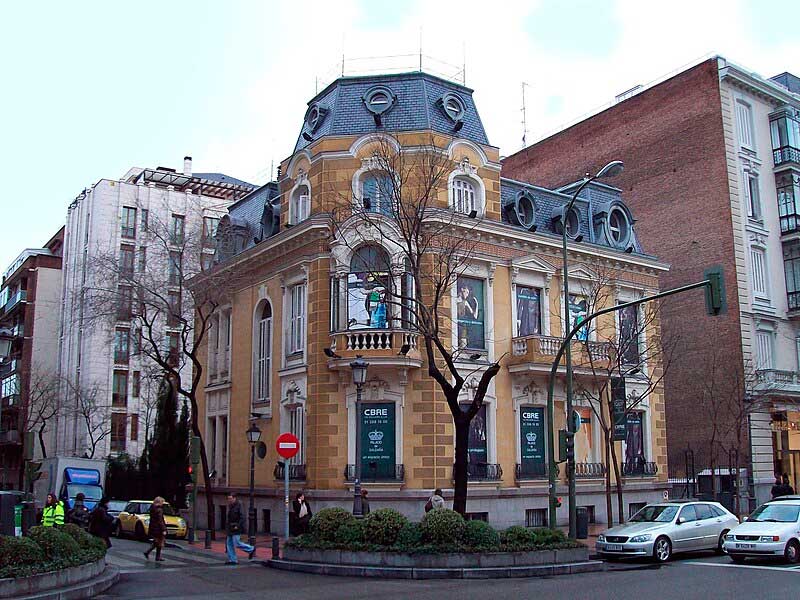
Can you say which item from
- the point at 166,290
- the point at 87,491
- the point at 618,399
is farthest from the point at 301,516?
the point at 87,491

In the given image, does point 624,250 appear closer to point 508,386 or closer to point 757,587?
point 508,386

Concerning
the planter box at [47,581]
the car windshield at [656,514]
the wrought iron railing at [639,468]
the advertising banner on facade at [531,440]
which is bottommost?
the planter box at [47,581]

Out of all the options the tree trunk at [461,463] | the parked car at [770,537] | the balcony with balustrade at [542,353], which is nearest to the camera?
the parked car at [770,537]

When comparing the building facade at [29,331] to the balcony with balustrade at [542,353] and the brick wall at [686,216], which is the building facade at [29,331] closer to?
the brick wall at [686,216]

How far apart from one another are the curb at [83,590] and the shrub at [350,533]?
4803 millimetres

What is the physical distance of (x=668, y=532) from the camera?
20391 mm

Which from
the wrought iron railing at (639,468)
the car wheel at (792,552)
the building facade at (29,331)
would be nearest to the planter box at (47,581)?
the car wheel at (792,552)

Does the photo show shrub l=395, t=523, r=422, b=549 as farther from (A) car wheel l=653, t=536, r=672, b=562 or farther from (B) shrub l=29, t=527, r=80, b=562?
(B) shrub l=29, t=527, r=80, b=562

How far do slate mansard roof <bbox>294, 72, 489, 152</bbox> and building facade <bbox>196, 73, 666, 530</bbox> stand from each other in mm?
71

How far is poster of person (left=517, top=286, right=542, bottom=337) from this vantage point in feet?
98.3

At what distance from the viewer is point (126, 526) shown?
31.1m

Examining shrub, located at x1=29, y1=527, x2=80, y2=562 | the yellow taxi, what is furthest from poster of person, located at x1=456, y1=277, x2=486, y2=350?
shrub, located at x1=29, y1=527, x2=80, y2=562

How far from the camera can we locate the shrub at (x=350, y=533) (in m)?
18.8

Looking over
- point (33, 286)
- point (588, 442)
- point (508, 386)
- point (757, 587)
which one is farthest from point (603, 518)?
point (33, 286)
